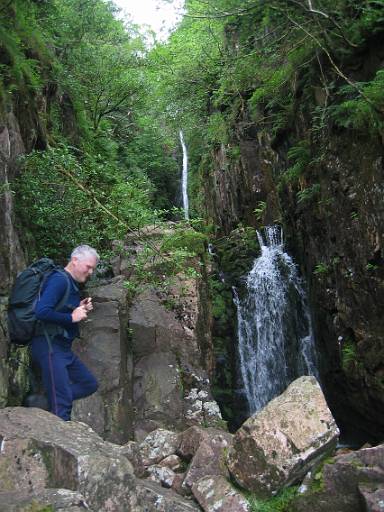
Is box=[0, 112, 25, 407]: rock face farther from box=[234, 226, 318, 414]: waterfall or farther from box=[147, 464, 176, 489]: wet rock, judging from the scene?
box=[234, 226, 318, 414]: waterfall

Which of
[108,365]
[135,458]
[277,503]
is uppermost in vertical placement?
[108,365]

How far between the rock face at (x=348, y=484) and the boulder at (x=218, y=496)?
1.69 feet

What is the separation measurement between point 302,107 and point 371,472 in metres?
9.23

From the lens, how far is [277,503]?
406cm

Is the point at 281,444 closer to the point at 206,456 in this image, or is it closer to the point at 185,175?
the point at 206,456

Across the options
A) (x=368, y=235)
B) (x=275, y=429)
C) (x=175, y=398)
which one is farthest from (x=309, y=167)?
(x=275, y=429)

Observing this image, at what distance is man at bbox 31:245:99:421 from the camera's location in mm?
4281

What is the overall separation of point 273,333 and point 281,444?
27.0 feet

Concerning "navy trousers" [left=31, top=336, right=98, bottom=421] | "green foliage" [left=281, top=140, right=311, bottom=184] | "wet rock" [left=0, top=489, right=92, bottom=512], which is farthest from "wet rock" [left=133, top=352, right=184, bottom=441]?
"green foliage" [left=281, top=140, right=311, bottom=184]

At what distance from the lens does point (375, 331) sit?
827cm

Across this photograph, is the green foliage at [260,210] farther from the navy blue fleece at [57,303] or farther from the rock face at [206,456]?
the navy blue fleece at [57,303]

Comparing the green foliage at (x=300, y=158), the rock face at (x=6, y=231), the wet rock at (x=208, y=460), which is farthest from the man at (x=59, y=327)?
the green foliage at (x=300, y=158)

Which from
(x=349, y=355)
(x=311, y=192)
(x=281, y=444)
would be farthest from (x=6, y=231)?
(x=311, y=192)

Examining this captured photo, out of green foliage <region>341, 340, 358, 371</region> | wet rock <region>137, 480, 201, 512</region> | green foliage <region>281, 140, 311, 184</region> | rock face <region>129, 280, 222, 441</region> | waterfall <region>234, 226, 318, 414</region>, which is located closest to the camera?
wet rock <region>137, 480, 201, 512</region>
